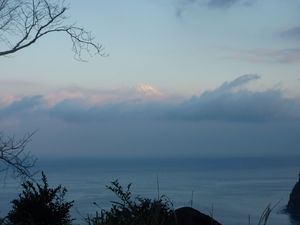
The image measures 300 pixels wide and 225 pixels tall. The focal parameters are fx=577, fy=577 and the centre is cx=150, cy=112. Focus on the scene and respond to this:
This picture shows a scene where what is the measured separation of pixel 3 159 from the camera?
9.14 metres

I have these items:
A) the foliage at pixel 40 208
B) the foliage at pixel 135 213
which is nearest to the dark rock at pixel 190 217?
the foliage at pixel 135 213

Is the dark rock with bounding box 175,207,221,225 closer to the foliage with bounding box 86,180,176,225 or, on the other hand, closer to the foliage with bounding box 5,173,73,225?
the foliage with bounding box 86,180,176,225

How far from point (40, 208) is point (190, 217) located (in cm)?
266

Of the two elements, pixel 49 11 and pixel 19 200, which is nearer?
pixel 19 200

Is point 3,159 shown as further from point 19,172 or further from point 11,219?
point 11,219

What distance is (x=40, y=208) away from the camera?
8.64 metres

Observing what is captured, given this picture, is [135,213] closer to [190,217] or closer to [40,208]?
[190,217]

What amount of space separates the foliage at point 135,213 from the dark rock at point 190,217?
0.34ft

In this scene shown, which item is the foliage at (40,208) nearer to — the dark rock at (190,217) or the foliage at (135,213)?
the foliage at (135,213)

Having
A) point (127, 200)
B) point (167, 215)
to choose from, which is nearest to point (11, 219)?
point (127, 200)

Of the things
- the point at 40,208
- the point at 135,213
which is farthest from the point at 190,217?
the point at 40,208

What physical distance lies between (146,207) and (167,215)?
0.29 metres

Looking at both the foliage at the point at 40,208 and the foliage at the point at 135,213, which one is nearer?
the foliage at the point at 135,213

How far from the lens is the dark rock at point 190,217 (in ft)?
23.1
